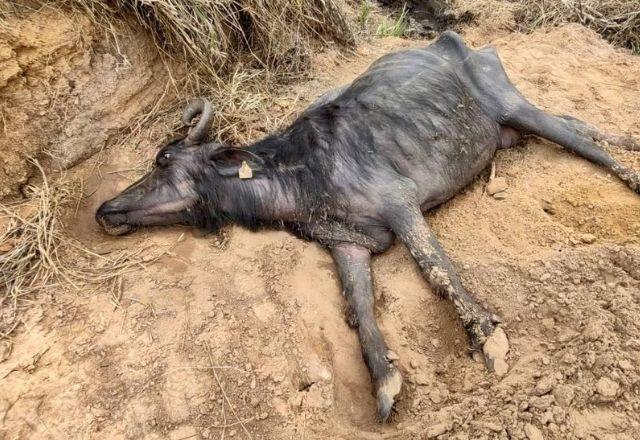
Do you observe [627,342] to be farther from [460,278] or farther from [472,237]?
[472,237]

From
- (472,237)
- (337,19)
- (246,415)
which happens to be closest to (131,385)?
(246,415)

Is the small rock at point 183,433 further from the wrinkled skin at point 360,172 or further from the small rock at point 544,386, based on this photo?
the small rock at point 544,386

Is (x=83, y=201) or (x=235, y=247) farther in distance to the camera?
(x=83, y=201)

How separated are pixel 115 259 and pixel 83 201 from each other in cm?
73

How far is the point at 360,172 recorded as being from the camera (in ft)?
12.1

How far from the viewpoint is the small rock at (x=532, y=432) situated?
2.30 metres

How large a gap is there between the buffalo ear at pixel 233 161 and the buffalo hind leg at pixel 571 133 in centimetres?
212

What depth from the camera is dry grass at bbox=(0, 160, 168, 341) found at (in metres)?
3.09

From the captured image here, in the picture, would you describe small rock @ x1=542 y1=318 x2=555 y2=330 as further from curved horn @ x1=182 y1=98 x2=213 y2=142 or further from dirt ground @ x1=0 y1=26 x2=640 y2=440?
curved horn @ x1=182 y1=98 x2=213 y2=142

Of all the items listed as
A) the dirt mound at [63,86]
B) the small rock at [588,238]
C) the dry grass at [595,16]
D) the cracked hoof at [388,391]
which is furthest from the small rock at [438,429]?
the dry grass at [595,16]

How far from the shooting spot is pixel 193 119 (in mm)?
4246

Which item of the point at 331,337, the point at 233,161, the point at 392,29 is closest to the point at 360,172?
the point at 233,161

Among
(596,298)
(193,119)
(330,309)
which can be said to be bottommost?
(330,309)

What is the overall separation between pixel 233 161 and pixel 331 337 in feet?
4.99
